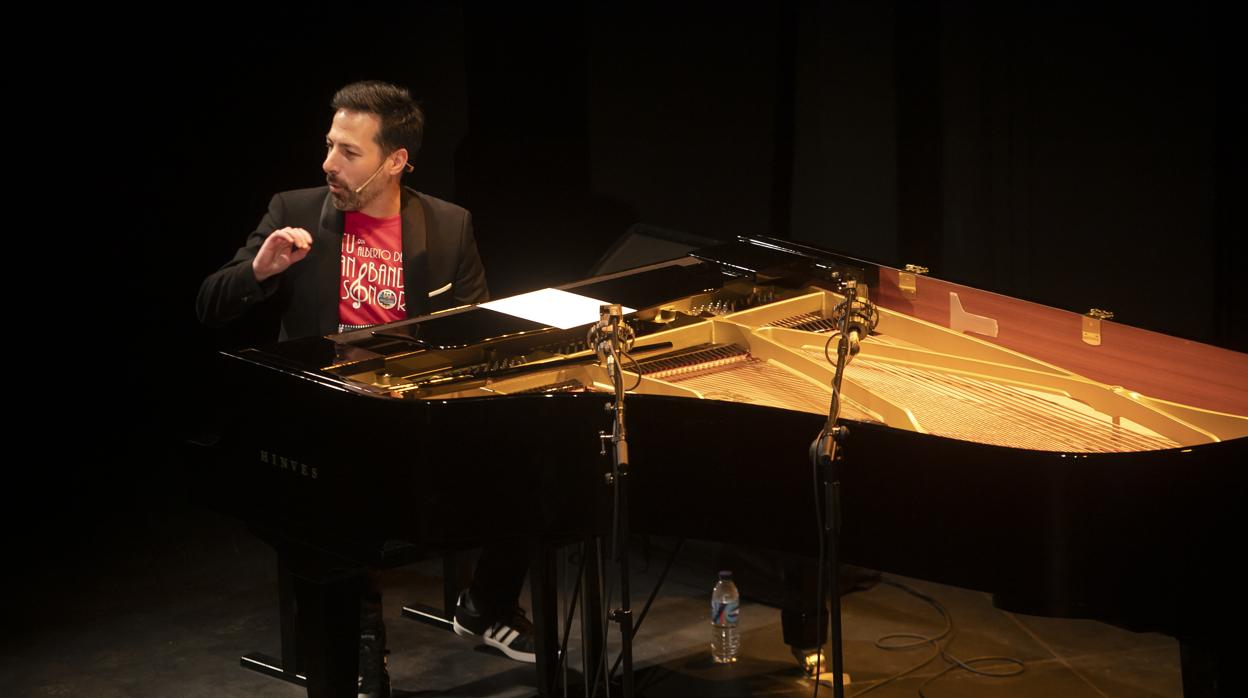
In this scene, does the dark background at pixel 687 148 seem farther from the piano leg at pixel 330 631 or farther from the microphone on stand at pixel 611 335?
the microphone on stand at pixel 611 335

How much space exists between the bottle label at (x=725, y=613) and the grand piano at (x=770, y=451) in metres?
0.75

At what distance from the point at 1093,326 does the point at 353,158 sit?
1868 mm

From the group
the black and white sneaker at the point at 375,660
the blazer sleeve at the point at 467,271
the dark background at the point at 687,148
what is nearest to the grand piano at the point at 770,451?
the black and white sneaker at the point at 375,660

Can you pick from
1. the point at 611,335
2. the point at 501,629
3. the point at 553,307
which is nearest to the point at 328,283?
the point at 553,307

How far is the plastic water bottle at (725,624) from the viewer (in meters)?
4.18

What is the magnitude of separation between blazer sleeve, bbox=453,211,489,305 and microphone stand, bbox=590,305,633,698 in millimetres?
1331

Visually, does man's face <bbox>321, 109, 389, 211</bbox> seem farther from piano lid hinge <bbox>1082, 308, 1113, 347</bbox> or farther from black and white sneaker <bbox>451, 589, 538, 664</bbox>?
piano lid hinge <bbox>1082, 308, 1113, 347</bbox>

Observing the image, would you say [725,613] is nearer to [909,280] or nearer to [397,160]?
[909,280]

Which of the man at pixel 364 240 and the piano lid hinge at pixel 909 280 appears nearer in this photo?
the piano lid hinge at pixel 909 280

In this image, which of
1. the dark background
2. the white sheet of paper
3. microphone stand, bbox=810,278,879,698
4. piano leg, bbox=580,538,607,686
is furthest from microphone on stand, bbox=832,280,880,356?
the dark background

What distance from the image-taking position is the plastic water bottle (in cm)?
418

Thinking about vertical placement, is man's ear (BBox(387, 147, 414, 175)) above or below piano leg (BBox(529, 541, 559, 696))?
above

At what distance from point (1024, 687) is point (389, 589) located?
1904 millimetres

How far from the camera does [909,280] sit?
3729mm
